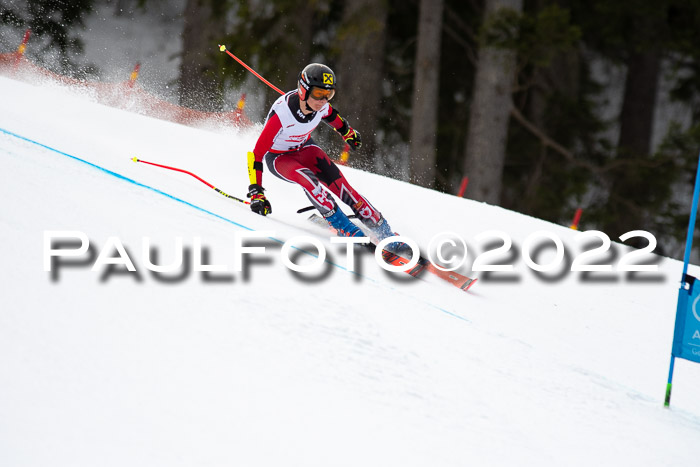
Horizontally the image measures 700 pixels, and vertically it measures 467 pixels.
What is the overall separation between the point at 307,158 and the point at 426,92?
6.09 metres

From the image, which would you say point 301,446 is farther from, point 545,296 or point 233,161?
point 233,161

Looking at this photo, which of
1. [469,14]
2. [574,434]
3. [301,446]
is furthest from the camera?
[469,14]

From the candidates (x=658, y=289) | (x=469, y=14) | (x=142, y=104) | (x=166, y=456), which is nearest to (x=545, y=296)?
(x=658, y=289)

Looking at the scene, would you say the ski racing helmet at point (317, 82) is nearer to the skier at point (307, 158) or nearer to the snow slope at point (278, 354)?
the skier at point (307, 158)

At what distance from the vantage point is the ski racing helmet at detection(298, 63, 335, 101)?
4832 millimetres

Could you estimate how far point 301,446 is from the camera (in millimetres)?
2416

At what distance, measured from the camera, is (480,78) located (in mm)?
10664

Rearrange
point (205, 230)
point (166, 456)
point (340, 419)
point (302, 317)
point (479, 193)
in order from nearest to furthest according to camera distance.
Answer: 1. point (166, 456)
2. point (340, 419)
3. point (302, 317)
4. point (205, 230)
5. point (479, 193)

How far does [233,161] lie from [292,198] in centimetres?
106

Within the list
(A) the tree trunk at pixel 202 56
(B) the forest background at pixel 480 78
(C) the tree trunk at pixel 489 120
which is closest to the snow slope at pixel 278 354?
(C) the tree trunk at pixel 489 120

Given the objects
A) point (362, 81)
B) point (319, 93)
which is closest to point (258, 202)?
point (319, 93)

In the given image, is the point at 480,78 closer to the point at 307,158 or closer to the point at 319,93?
the point at 307,158

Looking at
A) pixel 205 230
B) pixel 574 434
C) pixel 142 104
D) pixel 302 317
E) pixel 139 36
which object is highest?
pixel 139 36

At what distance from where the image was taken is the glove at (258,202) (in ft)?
16.2
